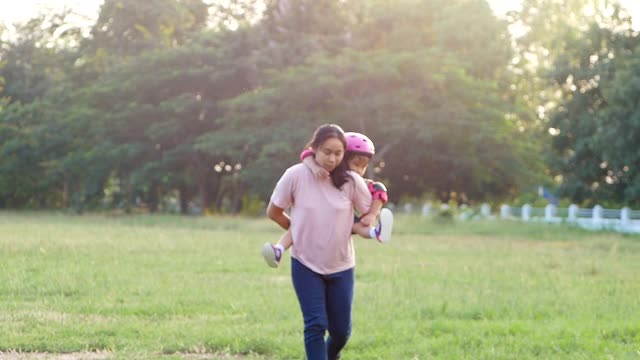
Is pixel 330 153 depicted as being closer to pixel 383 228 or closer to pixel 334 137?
pixel 334 137

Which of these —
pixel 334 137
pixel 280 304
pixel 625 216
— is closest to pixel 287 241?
pixel 334 137

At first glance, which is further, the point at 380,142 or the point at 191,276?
the point at 380,142

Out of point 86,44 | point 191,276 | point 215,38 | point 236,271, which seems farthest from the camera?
point 86,44

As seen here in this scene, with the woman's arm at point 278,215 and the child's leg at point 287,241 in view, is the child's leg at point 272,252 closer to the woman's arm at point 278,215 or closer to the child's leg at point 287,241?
the child's leg at point 287,241

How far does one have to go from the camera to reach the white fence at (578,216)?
28.1 metres

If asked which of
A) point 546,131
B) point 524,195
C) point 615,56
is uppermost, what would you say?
point 615,56

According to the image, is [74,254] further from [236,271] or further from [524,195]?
[524,195]

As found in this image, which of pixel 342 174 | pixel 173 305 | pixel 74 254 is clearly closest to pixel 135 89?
pixel 74 254

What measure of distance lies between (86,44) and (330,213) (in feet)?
145

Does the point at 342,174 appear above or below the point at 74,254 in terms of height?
above

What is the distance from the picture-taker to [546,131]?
42.2 m

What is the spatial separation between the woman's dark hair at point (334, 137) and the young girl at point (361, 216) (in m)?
0.05

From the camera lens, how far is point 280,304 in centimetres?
1062

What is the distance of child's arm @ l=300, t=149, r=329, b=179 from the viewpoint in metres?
6.32
